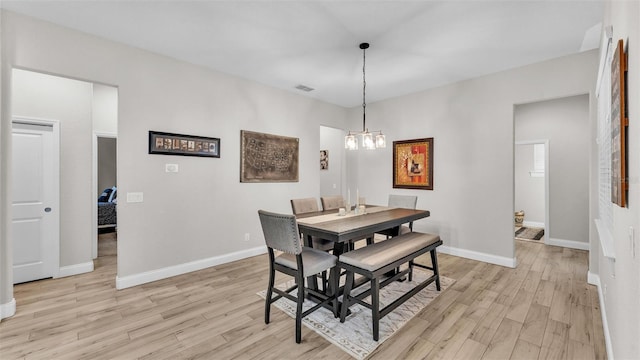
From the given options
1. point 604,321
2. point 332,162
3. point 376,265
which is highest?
point 332,162

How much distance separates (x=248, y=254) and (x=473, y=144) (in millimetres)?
3909

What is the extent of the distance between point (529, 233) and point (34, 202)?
8508 millimetres

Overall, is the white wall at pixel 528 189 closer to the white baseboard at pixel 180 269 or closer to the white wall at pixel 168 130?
the white wall at pixel 168 130

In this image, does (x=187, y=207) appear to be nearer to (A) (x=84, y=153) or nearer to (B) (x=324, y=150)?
(A) (x=84, y=153)

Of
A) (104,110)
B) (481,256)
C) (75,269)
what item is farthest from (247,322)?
(104,110)

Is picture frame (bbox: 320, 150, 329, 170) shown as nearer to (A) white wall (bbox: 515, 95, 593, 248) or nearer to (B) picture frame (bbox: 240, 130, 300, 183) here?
(B) picture frame (bbox: 240, 130, 300, 183)

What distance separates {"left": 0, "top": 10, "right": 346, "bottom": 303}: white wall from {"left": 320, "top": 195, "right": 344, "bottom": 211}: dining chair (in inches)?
48.5

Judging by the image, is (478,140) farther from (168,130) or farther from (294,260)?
(168,130)

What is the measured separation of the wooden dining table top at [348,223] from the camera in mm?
2385

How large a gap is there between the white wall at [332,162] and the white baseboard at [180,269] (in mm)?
2650

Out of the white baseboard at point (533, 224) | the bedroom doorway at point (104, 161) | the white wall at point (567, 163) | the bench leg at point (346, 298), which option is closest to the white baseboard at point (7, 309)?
the bedroom doorway at point (104, 161)

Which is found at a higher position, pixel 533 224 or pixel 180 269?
pixel 533 224

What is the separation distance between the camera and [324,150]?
7070 millimetres

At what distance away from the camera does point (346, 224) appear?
266cm
